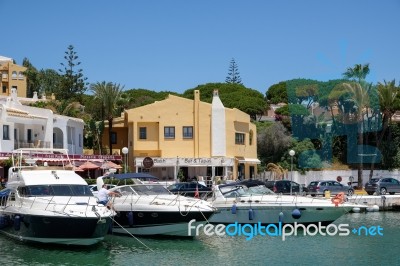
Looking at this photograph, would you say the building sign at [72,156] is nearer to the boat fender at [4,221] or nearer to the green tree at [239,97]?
the boat fender at [4,221]

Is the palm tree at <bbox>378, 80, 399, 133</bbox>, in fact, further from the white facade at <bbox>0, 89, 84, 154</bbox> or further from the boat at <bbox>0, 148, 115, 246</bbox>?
the boat at <bbox>0, 148, 115, 246</bbox>

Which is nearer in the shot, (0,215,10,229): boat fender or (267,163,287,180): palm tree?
(0,215,10,229): boat fender

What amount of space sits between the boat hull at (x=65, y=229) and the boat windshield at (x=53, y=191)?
1039mm

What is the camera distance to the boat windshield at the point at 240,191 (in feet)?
98.8

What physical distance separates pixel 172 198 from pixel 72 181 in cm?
433

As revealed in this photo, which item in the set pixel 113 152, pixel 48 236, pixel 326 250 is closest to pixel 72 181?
pixel 48 236

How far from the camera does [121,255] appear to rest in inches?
906

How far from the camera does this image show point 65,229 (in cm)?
2269

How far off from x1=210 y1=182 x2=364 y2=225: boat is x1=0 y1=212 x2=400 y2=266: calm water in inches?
62.2

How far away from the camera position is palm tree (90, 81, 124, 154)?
2200 inches

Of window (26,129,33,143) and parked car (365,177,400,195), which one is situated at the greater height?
window (26,129,33,143)

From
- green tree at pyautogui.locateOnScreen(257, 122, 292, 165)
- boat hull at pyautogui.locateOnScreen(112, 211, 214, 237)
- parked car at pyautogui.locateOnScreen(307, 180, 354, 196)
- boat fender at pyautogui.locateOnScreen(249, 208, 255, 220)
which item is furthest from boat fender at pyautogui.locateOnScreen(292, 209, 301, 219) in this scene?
green tree at pyautogui.locateOnScreen(257, 122, 292, 165)

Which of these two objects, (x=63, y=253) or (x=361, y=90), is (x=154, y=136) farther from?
(x=63, y=253)

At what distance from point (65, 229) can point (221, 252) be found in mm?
5862
